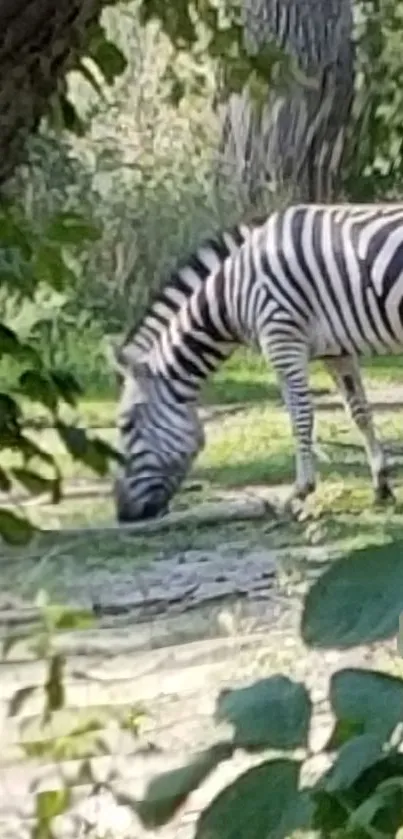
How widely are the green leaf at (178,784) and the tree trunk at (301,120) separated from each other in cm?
61

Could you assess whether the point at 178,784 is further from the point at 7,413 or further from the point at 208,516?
the point at 208,516

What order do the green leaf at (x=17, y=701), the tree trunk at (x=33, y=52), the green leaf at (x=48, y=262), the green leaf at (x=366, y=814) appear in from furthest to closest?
the green leaf at (x=17, y=701)
the green leaf at (x=48, y=262)
the tree trunk at (x=33, y=52)
the green leaf at (x=366, y=814)

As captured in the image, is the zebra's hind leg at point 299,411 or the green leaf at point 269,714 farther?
the zebra's hind leg at point 299,411

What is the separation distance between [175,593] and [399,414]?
213 millimetres

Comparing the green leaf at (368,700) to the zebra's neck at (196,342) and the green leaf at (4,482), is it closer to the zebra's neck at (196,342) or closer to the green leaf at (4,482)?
the green leaf at (4,482)

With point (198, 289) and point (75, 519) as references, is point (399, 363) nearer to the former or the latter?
point (198, 289)

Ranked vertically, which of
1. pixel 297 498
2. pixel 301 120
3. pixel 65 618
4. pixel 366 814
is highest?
pixel 301 120

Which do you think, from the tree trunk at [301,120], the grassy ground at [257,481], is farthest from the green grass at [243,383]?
the tree trunk at [301,120]

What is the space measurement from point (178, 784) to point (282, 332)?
64 cm

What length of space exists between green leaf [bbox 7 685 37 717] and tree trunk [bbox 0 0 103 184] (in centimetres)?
43

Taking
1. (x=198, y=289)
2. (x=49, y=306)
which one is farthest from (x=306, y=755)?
(x=198, y=289)

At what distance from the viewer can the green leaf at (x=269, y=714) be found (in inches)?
14.6

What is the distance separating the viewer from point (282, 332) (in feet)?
3.29

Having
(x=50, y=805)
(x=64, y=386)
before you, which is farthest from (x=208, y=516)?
(x=64, y=386)
